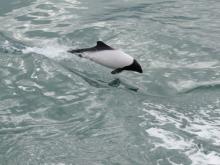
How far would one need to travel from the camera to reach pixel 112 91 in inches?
343

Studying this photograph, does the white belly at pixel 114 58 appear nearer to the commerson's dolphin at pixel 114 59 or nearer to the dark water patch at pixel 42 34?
the commerson's dolphin at pixel 114 59

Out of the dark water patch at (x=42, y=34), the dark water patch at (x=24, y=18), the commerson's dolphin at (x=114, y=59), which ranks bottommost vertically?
the dark water patch at (x=42, y=34)

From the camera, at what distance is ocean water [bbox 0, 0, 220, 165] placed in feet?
22.6

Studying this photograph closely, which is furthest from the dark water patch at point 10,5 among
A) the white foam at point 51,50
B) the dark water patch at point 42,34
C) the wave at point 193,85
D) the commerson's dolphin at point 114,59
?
the wave at point 193,85

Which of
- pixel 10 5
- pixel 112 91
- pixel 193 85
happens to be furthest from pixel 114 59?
pixel 10 5

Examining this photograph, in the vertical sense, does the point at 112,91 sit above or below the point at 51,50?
below

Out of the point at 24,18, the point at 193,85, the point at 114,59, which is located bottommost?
the point at 193,85

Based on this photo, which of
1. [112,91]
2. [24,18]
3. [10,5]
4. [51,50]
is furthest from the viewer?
[10,5]

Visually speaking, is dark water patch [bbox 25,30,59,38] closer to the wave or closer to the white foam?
the white foam

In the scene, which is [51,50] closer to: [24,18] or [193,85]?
[24,18]

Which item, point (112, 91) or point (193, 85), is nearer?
point (112, 91)

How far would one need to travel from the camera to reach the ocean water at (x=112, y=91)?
6.88m

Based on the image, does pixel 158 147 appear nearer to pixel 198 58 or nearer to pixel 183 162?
pixel 183 162

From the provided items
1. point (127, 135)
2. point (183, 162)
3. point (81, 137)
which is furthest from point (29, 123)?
point (183, 162)
